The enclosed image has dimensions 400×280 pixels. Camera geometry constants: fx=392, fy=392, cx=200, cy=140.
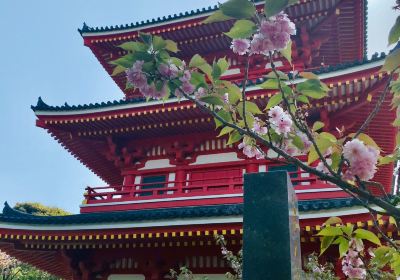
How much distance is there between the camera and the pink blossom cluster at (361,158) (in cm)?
191

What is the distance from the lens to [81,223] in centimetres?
793

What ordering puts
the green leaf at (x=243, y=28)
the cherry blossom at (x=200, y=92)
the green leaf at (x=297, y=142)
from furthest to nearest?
the cherry blossom at (x=200, y=92), the green leaf at (x=297, y=142), the green leaf at (x=243, y=28)

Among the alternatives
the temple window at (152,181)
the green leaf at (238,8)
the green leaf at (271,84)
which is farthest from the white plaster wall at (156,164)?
the green leaf at (238,8)

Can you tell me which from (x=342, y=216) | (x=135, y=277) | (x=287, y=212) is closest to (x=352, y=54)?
(x=342, y=216)

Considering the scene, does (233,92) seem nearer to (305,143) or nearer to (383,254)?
(305,143)

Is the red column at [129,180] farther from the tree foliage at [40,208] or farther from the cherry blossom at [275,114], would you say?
the tree foliage at [40,208]

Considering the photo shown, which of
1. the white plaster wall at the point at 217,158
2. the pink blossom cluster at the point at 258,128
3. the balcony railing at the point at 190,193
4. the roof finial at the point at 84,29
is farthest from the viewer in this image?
the roof finial at the point at 84,29

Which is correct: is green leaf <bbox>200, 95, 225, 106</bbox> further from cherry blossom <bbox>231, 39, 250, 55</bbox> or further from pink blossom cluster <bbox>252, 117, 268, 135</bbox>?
pink blossom cluster <bbox>252, 117, 268, 135</bbox>

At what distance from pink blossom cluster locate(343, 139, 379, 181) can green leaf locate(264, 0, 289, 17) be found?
75 centimetres

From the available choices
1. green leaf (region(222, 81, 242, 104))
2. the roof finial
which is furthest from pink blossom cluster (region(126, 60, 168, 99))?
the roof finial

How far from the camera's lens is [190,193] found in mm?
9195

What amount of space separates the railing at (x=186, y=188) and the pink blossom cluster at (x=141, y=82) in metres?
6.09

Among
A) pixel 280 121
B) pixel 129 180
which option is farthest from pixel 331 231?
pixel 129 180

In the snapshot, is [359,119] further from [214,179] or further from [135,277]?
[135,277]
